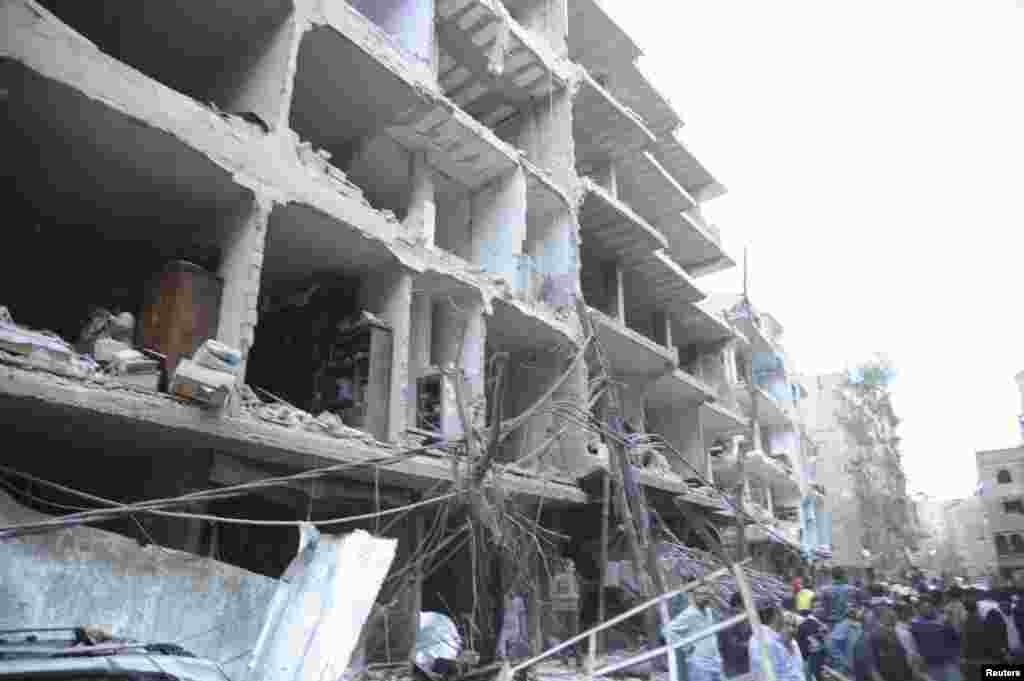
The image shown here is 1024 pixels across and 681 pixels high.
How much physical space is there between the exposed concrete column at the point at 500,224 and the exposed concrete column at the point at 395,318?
10.4 ft

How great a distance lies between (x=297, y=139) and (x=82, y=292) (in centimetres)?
403

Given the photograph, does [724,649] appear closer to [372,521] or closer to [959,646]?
[959,646]

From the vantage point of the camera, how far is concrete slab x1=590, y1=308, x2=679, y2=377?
16.6 metres

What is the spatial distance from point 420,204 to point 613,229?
769 centimetres

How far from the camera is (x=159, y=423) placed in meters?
6.96

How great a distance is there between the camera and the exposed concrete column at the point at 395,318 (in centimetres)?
1008

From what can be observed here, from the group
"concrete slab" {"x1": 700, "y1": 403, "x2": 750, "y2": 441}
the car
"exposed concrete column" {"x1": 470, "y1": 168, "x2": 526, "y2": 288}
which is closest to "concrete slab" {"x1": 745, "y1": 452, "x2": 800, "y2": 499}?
"concrete slab" {"x1": 700, "y1": 403, "x2": 750, "y2": 441}

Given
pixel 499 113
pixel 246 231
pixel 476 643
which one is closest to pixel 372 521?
pixel 476 643

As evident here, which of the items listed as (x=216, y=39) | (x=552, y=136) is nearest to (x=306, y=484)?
(x=216, y=39)

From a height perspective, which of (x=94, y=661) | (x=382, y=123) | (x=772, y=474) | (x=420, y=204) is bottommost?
(x=94, y=661)

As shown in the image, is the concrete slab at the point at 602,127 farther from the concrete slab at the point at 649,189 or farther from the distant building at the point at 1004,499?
the distant building at the point at 1004,499

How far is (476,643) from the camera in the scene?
33.1ft

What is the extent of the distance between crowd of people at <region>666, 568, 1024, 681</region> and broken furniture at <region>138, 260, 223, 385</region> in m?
6.25

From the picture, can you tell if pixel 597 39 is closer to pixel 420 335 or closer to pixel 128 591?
A: pixel 420 335
